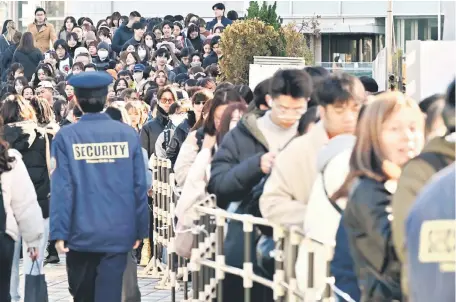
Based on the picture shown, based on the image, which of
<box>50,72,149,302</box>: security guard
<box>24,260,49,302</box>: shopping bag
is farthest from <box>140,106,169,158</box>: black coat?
<box>50,72,149,302</box>: security guard

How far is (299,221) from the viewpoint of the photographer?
273 inches

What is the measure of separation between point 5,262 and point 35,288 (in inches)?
31.3

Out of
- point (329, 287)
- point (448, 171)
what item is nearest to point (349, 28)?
point (329, 287)

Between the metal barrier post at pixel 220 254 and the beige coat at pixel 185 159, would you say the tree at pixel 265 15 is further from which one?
the metal barrier post at pixel 220 254

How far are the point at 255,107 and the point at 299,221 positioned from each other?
5.72ft

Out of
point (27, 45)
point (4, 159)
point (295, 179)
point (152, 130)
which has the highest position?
point (27, 45)

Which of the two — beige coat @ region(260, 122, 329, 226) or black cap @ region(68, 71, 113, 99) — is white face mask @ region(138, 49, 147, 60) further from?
beige coat @ region(260, 122, 329, 226)

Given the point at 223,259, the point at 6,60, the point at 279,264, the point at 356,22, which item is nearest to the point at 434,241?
the point at 279,264

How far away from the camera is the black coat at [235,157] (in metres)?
7.96

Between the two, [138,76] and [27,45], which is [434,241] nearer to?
[138,76]

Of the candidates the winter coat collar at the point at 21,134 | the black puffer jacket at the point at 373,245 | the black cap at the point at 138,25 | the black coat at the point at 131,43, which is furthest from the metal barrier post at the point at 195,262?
the black cap at the point at 138,25

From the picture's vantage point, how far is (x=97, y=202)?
878cm

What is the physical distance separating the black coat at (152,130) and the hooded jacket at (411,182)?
9.81m

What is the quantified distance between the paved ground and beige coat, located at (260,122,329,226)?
5.05 metres
